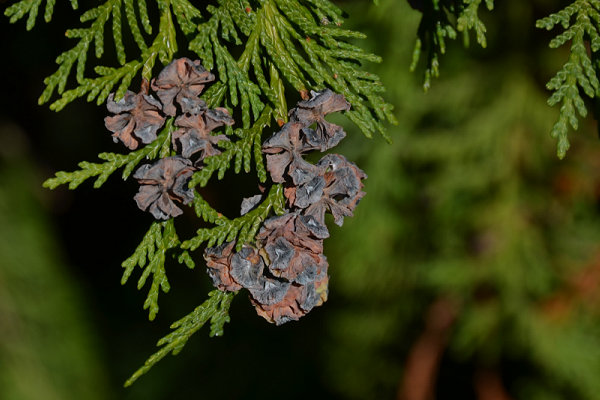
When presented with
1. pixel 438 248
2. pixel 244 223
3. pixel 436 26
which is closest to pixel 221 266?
pixel 244 223

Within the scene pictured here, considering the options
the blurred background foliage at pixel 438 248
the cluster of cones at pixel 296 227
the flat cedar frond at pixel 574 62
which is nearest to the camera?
the cluster of cones at pixel 296 227

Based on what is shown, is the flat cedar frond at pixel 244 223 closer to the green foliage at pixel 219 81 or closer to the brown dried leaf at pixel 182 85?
the green foliage at pixel 219 81

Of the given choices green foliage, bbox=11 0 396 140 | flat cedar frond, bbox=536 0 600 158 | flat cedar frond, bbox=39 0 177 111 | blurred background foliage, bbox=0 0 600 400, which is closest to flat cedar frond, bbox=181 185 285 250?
green foliage, bbox=11 0 396 140

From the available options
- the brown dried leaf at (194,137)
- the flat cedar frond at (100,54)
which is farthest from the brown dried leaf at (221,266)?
the flat cedar frond at (100,54)

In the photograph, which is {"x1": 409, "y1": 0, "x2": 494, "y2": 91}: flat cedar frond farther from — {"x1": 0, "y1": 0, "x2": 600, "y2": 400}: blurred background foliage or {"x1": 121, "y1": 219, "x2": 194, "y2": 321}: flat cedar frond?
{"x1": 0, "y1": 0, "x2": 600, "y2": 400}: blurred background foliage

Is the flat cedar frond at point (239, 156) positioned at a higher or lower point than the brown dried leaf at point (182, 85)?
lower

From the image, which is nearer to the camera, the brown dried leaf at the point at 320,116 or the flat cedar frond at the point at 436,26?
the brown dried leaf at the point at 320,116

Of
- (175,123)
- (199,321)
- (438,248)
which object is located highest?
(175,123)

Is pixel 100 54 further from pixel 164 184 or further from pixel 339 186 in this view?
pixel 339 186
